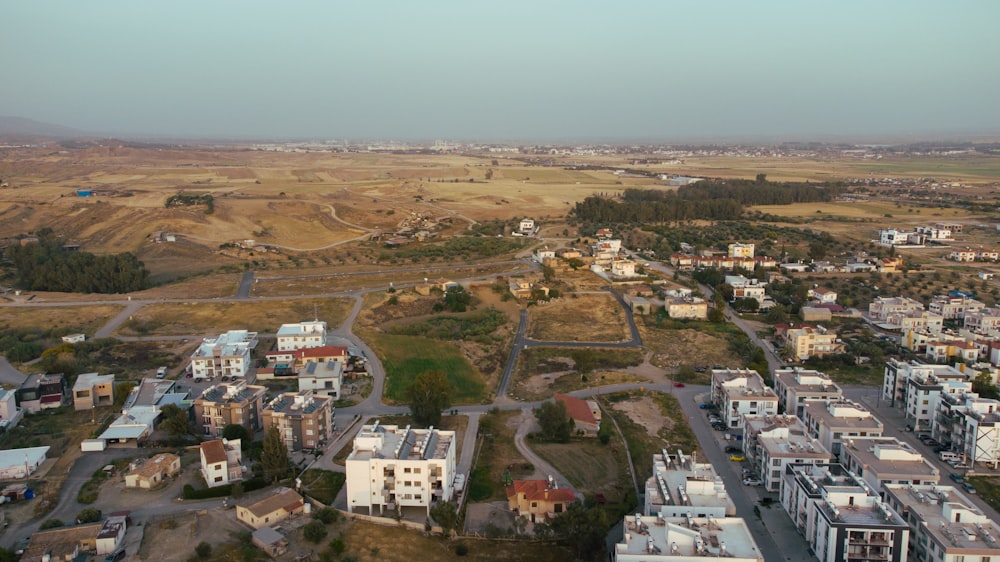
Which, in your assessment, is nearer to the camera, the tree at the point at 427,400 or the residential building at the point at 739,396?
the tree at the point at 427,400

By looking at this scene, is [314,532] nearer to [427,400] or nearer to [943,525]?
[427,400]

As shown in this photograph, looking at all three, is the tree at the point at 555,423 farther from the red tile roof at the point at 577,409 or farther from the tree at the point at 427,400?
the tree at the point at 427,400

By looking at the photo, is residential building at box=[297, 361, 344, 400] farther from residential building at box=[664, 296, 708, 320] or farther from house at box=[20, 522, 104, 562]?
residential building at box=[664, 296, 708, 320]

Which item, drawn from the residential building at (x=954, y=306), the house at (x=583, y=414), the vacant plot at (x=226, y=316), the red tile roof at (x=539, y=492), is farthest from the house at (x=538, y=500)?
the residential building at (x=954, y=306)

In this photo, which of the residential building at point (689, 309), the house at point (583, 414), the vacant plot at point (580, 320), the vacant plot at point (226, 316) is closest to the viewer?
the house at point (583, 414)

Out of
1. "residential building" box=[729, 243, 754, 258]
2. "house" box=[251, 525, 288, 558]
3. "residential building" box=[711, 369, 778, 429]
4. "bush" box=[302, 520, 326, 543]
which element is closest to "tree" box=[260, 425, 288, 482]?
"house" box=[251, 525, 288, 558]

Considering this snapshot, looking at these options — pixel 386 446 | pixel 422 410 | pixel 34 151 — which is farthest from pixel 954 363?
pixel 34 151

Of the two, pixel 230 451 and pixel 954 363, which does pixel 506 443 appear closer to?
pixel 230 451

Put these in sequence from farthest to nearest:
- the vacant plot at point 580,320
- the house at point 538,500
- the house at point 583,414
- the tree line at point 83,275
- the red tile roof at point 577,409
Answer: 1. the tree line at point 83,275
2. the vacant plot at point 580,320
3. the red tile roof at point 577,409
4. the house at point 583,414
5. the house at point 538,500

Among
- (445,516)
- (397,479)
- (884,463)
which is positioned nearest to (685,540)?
(445,516)
